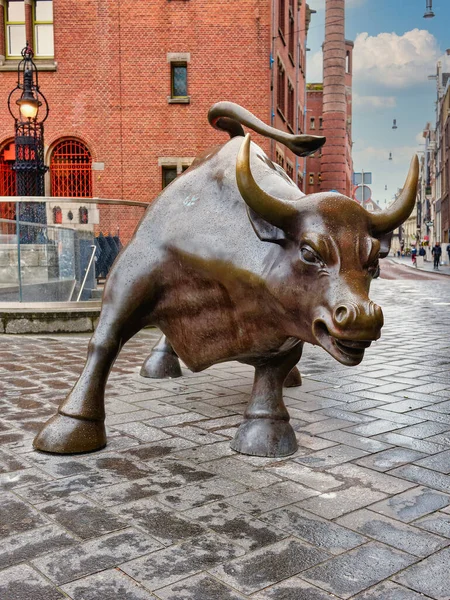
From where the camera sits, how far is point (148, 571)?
89.8 inches

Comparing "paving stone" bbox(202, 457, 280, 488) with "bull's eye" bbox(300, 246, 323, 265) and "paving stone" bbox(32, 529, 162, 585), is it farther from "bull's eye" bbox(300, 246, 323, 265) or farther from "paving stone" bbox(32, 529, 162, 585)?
"bull's eye" bbox(300, 246, 323, 265)

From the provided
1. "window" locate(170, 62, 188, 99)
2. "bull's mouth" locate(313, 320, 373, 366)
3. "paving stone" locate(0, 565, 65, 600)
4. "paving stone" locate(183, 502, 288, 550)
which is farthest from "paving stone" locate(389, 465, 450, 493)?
"window" locate(170, 62, 188, 99)

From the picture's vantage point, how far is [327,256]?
112 inches

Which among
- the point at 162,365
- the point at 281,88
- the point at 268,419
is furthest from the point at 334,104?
the point at 268,419

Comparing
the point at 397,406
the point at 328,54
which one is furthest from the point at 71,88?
the point at 328,54

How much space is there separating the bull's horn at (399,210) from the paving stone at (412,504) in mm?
1206

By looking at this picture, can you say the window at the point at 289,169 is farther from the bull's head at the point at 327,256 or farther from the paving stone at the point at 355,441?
the bull's head at the point at 327,256

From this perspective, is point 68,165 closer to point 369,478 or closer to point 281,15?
point 281,15

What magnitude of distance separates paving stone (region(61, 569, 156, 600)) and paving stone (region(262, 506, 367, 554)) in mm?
701

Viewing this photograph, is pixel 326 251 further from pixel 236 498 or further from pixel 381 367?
pixel 381 367

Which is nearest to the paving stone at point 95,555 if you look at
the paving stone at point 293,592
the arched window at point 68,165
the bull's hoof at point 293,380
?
the paving stone at point 293,592

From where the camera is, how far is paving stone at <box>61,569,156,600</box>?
2111 mm

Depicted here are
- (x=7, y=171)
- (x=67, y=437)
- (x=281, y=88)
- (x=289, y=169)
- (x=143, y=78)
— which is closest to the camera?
(x=67, y=437)

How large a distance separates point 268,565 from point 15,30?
22.5 meters
